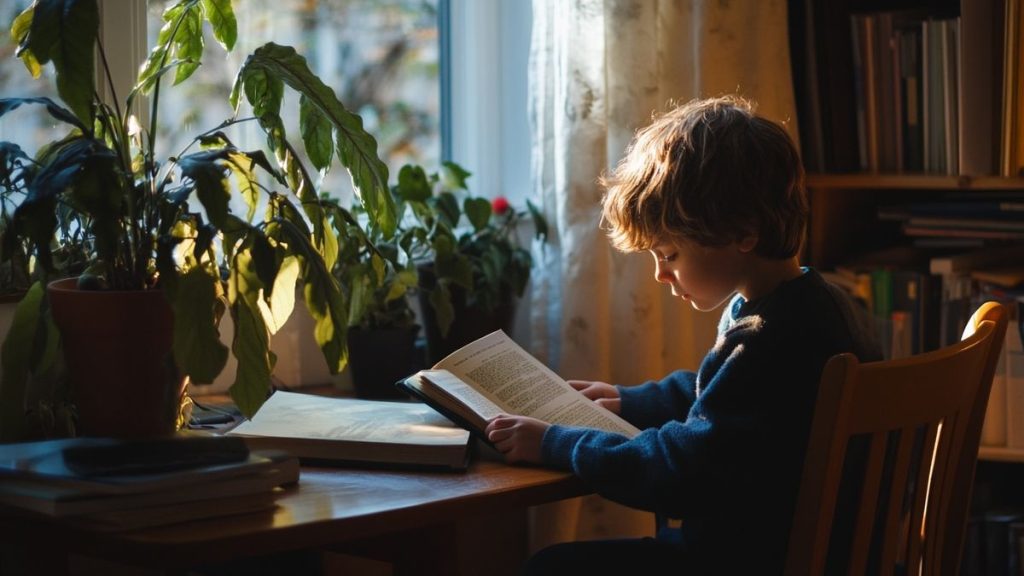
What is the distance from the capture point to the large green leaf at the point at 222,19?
5.11 feet

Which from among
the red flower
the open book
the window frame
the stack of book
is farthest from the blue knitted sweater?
the window frame

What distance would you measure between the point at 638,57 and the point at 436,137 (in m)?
0.55

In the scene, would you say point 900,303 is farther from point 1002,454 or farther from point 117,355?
point 117,355

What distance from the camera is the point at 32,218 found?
1.23 metres

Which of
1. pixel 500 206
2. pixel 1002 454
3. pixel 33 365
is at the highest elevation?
pixel 500 206

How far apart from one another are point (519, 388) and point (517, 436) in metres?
0.15

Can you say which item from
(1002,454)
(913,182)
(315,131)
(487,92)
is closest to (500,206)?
(487,92)

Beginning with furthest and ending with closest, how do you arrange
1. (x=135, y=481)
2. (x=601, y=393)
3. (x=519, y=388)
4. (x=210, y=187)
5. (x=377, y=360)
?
(x=377, y=360), (x=601, y=393), (x=519, y=388), (x=210, y=187), (x=135, y=481)

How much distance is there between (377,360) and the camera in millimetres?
1980

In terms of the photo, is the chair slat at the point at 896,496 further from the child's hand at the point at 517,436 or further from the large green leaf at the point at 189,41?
the large green leaf at the point at 189,41

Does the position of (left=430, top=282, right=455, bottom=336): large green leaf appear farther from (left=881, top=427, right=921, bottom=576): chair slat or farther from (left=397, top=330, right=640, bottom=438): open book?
(left=881, top=427, right=921, bottom=576): chair slat

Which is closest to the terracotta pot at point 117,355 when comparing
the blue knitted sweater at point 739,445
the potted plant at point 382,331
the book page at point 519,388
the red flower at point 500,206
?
the book page at point 519,388

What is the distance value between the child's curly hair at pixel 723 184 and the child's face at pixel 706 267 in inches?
0.5

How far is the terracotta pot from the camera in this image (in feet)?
4.41
